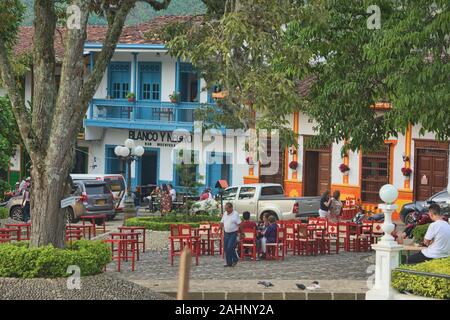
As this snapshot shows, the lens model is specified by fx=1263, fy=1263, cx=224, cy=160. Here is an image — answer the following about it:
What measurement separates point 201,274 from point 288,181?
67.0 feet

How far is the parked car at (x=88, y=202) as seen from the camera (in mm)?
37625

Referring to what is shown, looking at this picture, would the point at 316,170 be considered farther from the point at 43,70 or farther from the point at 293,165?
the point at 43,70

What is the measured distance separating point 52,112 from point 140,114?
28679 mm

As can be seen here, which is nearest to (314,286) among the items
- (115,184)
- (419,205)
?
(419,205)

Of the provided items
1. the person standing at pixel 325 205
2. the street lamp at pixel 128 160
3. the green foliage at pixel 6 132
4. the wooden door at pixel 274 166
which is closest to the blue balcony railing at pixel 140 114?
the wooden door at pixel 274 166

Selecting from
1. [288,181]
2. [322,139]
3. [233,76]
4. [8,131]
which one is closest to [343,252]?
[322,139]

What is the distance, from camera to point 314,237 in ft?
91.1

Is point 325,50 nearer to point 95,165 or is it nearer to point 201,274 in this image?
point 201,274

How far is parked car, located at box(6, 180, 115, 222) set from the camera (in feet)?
123

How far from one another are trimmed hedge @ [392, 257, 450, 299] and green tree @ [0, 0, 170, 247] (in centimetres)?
517

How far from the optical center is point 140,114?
48.4m

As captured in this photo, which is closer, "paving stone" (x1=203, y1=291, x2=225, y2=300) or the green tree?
the green tree

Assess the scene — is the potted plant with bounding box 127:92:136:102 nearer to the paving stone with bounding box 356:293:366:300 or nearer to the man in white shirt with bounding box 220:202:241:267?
the man in white shirt with bounding box 220:202:241:267

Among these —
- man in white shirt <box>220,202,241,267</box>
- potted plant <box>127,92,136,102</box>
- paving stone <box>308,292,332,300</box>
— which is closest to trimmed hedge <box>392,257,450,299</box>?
paving stone <box>308,292,332,300</box>
